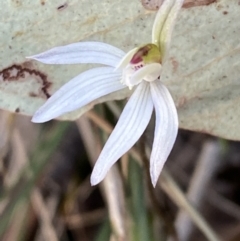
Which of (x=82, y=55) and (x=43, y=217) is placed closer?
(x=82, y=55)

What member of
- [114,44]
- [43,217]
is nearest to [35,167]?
[43,217]

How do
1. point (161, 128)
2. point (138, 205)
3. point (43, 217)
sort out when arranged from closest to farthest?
point (161, 128)
point (138, 205)
point (43, 217)

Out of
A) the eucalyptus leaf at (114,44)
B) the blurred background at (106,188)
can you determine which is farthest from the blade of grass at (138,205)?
the eucalyptus leaf at (114,44)

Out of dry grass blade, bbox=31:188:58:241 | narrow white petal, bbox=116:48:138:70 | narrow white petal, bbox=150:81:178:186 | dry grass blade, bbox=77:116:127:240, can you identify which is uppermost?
narrow white petal, bbox=116:48:138:70

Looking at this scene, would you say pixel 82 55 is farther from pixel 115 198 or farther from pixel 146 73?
pixel 115 198

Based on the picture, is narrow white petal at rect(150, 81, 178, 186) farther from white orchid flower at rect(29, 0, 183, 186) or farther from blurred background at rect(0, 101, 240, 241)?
blurred background at rect(0, 101, 240, 241)

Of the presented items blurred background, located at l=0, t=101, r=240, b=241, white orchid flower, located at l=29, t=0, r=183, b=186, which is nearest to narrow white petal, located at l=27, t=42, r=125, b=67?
white orchid flower, located at l=29, t=0, r=183, b=186

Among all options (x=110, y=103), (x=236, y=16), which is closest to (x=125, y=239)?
(x=110, y=103)

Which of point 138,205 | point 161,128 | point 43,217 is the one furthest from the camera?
point 43,217
